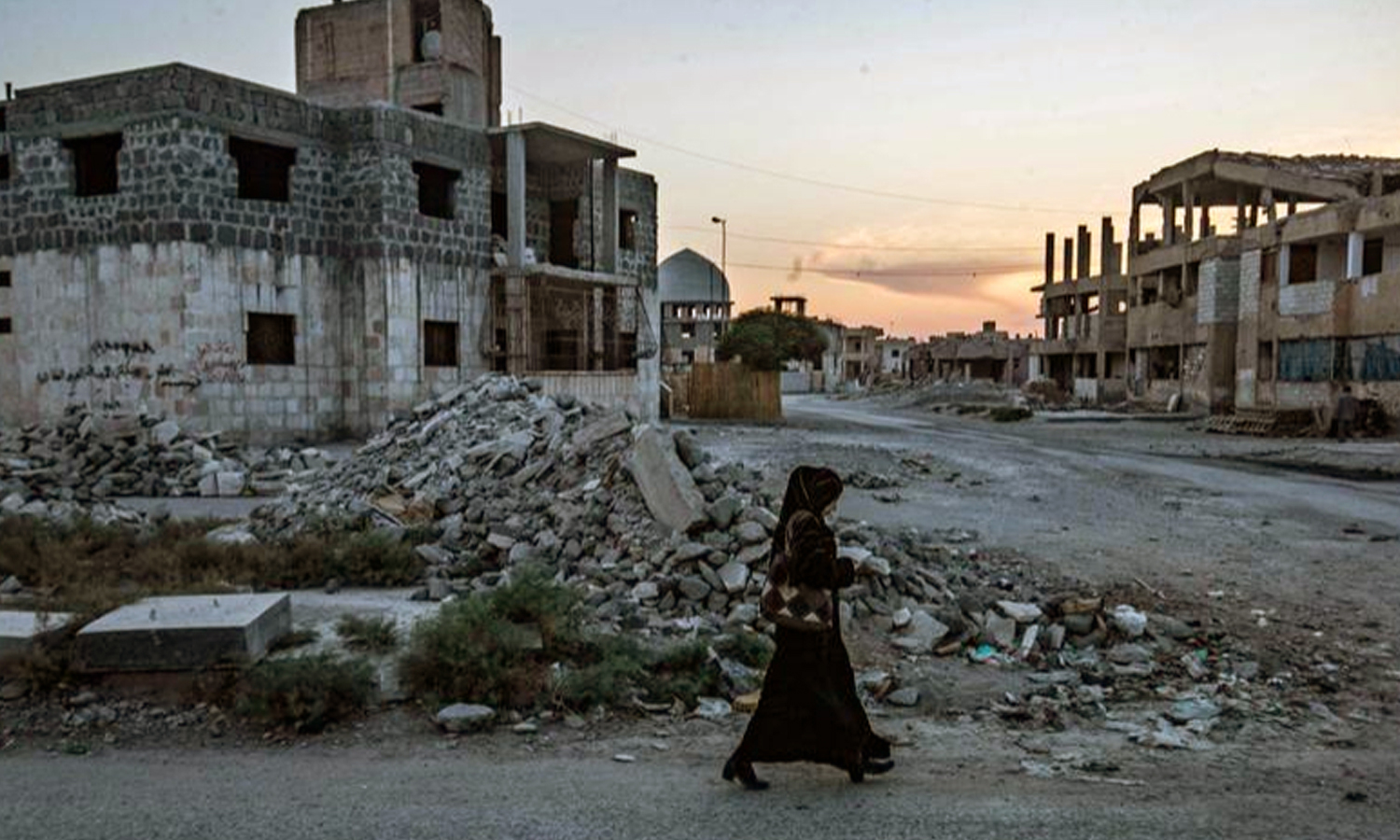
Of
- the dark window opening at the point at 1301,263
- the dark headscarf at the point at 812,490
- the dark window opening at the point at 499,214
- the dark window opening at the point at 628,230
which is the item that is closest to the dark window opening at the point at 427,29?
the dark window opening at the point at 499,214

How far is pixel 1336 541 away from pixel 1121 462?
8605 millimetres

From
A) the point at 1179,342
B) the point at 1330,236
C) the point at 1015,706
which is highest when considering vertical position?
the point at 1330,236

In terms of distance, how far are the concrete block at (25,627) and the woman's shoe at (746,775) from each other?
4.57m

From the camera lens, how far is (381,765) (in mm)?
4750

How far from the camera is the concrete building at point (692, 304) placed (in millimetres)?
76938

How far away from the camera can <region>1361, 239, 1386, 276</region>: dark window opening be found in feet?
92.3

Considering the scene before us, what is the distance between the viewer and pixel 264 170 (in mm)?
20828

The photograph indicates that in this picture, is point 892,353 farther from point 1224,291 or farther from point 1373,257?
point 1373,257

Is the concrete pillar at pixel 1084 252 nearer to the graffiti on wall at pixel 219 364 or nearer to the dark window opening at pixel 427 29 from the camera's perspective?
the dark window opening at pixel 427 29

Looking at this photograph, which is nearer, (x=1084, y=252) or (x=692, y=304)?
(x=1084, y=252)

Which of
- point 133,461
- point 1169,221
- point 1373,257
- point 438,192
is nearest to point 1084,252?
point 1169,221

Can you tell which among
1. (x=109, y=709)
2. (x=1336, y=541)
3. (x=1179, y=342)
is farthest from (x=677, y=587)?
(x=1179, y=342)

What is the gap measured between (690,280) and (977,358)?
2587 centimetres

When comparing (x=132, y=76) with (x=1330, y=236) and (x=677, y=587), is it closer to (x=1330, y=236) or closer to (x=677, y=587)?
(x=677, y=587)
